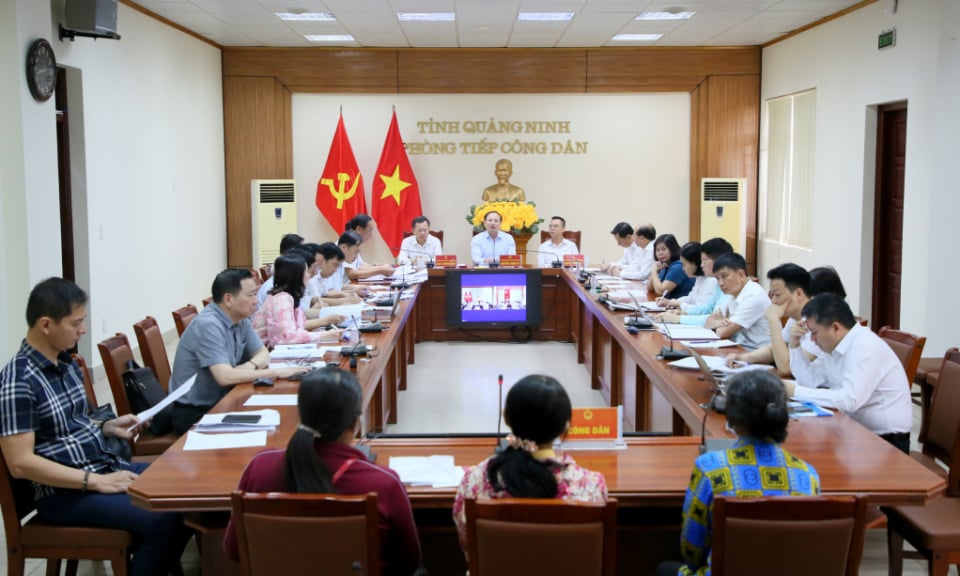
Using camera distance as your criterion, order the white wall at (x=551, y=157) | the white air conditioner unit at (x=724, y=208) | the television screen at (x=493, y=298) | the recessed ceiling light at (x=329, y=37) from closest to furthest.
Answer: the television screen at (x=493, y=298) → the recessed ceiling light at (x=329, y=37) → the white air conditioner unit at (x=724, y=208) → the white wall at (x=551, y=157)

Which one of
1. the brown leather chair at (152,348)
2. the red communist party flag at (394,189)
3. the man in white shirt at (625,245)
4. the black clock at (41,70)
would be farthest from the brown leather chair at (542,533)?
the red communist party flag at (394,189)

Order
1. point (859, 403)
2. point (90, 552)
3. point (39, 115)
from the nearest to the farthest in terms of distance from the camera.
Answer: point (90, 552) → point (859, 403) → point (39, 115)

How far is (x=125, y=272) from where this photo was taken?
24.2 ft

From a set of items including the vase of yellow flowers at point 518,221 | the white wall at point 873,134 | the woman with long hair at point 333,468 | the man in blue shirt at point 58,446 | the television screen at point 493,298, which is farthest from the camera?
the vase of yellow flowers at point 518,221

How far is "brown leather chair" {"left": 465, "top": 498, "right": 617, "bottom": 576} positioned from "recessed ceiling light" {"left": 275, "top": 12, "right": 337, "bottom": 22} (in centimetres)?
686

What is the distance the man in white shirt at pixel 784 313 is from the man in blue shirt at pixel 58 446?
242 cm

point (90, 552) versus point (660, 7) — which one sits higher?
point (660, 7)

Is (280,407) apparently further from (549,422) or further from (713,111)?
(713,111)

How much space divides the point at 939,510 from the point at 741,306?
6.06ft

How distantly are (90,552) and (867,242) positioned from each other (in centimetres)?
669

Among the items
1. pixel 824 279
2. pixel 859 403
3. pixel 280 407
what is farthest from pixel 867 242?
pixel 280 407

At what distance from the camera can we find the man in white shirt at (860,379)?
3.26 meters

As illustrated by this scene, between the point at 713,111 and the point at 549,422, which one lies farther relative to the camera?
the point at 713,111

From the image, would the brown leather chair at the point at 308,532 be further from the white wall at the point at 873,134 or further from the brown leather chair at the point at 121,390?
the white wall at the point at 873,134
